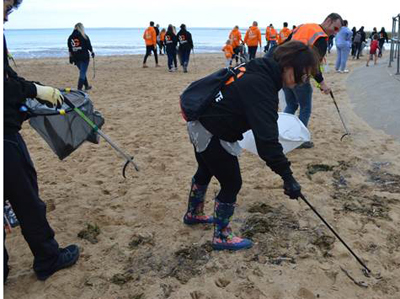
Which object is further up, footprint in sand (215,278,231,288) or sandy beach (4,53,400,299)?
sandy beach (4,53,400,299)

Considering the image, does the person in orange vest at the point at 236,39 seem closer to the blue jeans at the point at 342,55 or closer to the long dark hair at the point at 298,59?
the blue jeans at the point at 342,55

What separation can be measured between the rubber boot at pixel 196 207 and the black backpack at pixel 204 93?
0.76 metres

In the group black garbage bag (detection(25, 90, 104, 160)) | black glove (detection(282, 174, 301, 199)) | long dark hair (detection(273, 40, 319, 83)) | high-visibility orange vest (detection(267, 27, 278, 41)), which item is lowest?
black glove (detection(282, 174, 301, 199))

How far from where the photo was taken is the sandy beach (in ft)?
8.18

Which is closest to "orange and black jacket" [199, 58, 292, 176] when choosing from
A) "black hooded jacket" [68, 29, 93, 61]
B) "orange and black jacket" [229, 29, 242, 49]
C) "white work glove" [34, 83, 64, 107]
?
"white work glove" [34, 83, 64, 107]

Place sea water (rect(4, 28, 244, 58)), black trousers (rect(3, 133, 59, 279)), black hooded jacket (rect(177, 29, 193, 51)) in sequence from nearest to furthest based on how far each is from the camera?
black trousers (rect(3, 133, 59, 279)), black hooded jacket (rect(177, 29, 193, 51)), sea water (rect(4, 28, 244, 58))

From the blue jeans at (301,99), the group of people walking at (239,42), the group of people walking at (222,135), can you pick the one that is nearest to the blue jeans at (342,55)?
the group of people walking at (239,42)

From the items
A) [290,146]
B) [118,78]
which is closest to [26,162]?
[290,146]

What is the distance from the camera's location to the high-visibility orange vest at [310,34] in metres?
4.25

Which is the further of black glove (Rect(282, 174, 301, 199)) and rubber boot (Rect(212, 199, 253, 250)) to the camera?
rubber boot (Rect(212, 199, 253, 250))

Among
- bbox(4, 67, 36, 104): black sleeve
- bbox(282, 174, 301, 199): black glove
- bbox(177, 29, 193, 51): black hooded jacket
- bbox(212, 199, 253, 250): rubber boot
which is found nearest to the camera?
bbox(4, 67, 36, 104): black sleeve

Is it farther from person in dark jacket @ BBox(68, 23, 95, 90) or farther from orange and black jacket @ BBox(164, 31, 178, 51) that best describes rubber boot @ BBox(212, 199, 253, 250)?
orange and black jacket @ BBox(164, 31, 178, 51)

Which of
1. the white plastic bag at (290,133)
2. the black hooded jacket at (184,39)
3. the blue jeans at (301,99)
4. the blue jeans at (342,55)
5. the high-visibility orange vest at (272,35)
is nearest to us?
the white plastic bag at (290,133)

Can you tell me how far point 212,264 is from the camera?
8.91ft
